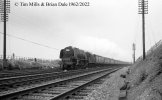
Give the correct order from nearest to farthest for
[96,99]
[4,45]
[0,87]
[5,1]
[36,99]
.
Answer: [36,99], [96,99], [0,87], [4,45], [5,1]

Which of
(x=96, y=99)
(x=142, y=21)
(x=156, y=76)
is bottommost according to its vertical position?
(x=96, y=99)

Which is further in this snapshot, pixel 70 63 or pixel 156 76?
pixel 70 63

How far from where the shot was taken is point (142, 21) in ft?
101

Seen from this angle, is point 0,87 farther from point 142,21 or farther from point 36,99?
point 142,21

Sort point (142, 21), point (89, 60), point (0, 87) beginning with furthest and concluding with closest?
point (89, 60) → point (142, 21) → point (0, 87)

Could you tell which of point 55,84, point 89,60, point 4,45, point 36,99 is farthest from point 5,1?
point 36,99

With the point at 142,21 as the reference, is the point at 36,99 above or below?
below

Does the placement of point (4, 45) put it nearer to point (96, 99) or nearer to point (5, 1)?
point (5, 1)

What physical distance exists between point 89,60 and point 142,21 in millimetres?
16092

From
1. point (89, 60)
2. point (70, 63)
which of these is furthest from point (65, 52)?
point (89, 60)

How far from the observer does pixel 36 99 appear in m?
8.98

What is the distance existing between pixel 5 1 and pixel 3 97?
30894 millimetres

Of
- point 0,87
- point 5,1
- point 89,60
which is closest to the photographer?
point 0,87

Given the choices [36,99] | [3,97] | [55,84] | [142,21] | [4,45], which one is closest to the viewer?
[3,97]
